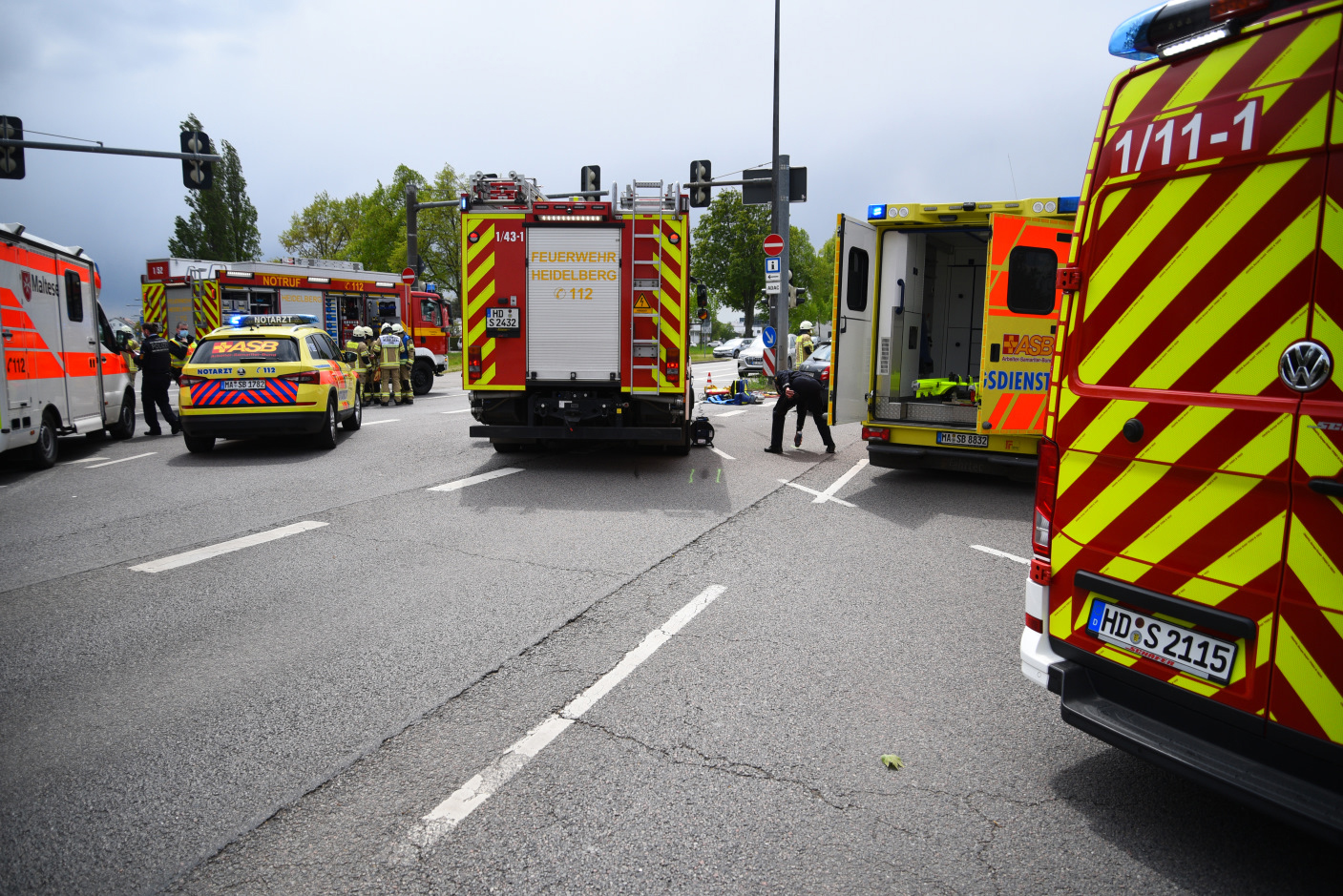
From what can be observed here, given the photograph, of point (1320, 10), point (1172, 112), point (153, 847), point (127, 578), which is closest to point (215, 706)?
point (153, 847)

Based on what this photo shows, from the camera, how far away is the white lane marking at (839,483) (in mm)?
8971

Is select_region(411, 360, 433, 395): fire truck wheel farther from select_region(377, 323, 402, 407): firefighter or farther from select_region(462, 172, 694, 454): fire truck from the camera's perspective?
select_region(462, 172, 694, 454): fire truck

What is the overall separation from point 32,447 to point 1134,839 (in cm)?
1216

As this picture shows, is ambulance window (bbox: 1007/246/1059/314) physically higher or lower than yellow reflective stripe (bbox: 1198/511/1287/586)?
higher

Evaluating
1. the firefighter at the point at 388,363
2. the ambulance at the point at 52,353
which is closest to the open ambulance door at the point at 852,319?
the ambulance at the point at 52,353

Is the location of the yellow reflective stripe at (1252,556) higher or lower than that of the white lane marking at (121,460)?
higher

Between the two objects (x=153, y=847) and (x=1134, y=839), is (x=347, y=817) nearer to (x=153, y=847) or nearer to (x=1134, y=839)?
(x=153, y=847)

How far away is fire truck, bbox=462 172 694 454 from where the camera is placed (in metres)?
9.98

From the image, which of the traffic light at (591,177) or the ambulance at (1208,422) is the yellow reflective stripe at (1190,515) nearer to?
the ambulance at (1208,422)

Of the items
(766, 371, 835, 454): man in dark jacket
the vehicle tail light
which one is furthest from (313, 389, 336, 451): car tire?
the vehicle tail light

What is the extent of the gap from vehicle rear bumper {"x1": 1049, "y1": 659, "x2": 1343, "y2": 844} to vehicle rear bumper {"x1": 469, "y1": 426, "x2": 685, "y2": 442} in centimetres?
705

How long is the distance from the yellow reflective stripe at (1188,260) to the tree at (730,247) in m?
60.7

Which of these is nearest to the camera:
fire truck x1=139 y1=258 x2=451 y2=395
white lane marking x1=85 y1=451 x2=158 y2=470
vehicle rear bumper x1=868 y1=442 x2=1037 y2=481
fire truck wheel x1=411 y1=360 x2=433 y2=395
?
vehicle rear bumper x1=868 y1=442 x2=1037 y2=481

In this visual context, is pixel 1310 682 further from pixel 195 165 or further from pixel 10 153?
pixel 10 153
